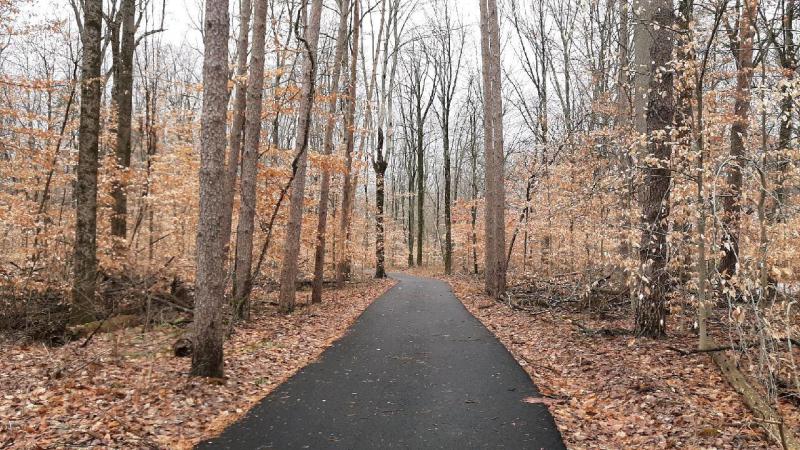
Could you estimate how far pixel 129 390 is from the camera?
5.66 meters

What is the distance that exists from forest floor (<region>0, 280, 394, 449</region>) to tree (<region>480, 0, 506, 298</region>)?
744 centimetres

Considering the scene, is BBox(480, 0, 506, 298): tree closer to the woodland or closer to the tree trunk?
the woodland

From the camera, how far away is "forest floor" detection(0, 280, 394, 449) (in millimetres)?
4469

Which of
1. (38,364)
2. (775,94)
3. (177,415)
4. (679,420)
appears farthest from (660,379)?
(38,364)

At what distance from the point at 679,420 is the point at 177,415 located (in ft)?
17.6

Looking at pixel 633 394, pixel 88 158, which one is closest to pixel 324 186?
pixel 88 158

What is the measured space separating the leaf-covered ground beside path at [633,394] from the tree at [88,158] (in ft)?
27.0

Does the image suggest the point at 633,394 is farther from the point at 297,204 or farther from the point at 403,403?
the point at 297,204

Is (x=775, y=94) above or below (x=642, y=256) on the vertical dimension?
above

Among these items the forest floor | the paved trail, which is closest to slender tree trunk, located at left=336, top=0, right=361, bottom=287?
the paved trail

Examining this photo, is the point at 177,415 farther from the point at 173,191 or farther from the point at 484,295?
the point at 484,295

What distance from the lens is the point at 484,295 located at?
1619cm

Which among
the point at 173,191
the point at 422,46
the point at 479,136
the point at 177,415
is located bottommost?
the point at 177,415

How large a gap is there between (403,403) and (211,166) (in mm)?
3862
